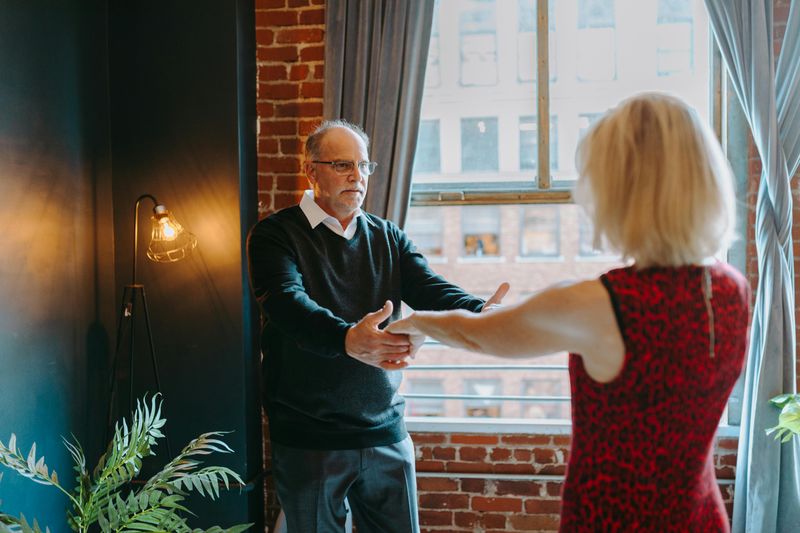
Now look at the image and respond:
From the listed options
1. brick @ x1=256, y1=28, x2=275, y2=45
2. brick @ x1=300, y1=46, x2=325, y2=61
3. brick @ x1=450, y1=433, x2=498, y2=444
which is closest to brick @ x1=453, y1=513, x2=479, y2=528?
brick @ x1=450, y1=433, x2=498, y2=444

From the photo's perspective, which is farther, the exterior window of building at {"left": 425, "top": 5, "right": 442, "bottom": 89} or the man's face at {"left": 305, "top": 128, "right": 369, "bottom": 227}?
the exterior window of building at {"left": 425, "top": 5, "right": 442, "bottom": 89}

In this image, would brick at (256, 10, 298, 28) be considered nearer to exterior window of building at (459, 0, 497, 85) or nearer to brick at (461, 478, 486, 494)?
exterior window of building at (459, 0, 497, 85)

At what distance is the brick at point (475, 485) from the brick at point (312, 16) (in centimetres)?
215

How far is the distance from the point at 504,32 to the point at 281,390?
2.02 m

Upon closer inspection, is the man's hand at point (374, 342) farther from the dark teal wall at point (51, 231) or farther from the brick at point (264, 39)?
the brick at point (264, 39)

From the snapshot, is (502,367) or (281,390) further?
(502,367)

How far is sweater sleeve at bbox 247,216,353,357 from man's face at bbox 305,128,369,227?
19 centimetres

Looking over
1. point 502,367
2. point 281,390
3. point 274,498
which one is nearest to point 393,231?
point 281,390

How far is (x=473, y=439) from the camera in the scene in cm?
334

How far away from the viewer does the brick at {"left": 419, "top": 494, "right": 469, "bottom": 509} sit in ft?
11.0

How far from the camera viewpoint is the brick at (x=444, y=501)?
132 inches

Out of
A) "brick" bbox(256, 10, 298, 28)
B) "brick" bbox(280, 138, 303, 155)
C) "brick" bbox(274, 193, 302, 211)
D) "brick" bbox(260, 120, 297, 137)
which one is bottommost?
"brick" bbox(274, 193, 302, 211)

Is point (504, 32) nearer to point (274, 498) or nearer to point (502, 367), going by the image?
point (502, 367)

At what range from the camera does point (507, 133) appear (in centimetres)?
342
